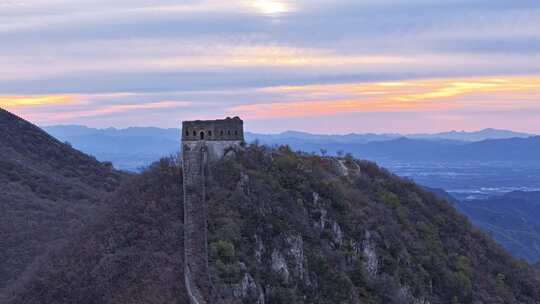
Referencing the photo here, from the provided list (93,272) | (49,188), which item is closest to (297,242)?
(93,272)

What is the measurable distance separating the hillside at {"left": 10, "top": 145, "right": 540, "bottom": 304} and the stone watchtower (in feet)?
2.31

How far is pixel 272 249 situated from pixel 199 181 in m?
8.62

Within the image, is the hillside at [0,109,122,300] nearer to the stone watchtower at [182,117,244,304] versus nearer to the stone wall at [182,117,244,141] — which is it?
the stone watchtower at [182,117,244,304]

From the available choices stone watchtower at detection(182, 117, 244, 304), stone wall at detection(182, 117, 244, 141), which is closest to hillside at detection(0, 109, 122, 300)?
stone watchtower at detection(182, 117, 244, 304)

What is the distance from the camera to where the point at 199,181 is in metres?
64.0

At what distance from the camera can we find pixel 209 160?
66.6 meters

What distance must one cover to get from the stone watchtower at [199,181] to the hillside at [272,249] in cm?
70

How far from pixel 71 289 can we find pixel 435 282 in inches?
1053

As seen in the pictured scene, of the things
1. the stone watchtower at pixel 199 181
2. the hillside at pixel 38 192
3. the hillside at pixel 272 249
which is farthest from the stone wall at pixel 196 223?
the hillside at pixel 38 192

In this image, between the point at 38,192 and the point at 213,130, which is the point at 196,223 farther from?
the point at 38,192

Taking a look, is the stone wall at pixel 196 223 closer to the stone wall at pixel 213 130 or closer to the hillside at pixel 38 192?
the stone wall at pixel 213 130

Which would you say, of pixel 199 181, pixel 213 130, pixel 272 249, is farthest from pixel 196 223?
pixel 213 130

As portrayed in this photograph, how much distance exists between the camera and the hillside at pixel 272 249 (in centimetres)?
5578

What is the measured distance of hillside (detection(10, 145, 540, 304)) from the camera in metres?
55.8
